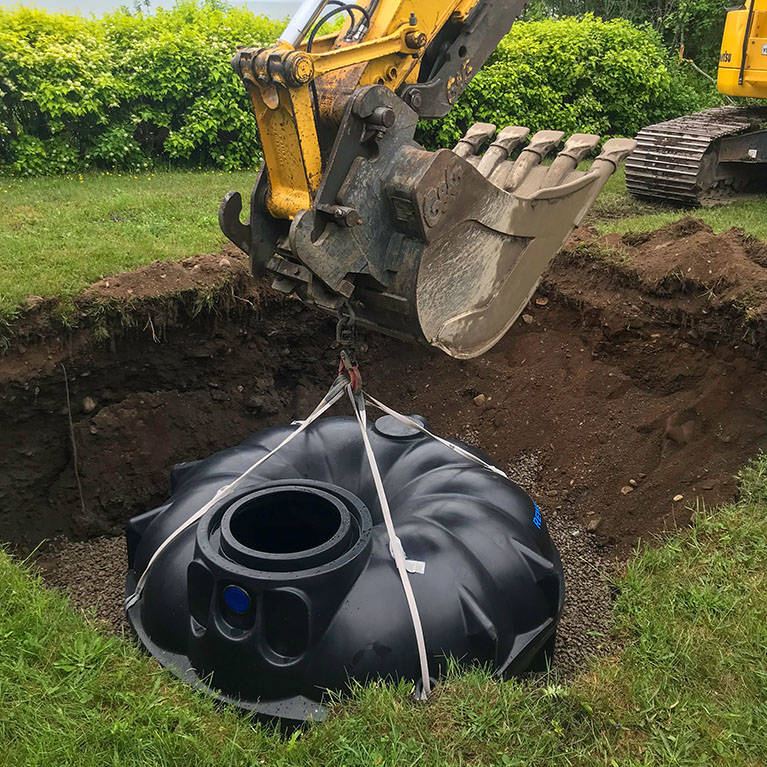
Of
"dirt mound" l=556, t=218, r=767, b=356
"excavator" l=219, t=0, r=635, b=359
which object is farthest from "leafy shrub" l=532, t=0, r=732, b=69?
"excavator" l=219, t=0, r=635, b=359

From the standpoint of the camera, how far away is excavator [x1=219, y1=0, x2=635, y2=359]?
121 inches

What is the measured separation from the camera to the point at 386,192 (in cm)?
317

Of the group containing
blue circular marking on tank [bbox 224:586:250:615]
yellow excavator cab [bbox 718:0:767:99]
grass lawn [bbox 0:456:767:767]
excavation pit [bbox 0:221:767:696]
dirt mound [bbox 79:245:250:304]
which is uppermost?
yellow excavator cab [bbox 718:0:767:99]

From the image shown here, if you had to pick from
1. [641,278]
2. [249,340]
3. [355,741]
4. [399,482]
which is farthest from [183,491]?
[641,278]

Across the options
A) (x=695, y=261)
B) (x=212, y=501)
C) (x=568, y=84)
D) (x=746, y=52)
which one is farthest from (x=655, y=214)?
(x=212, y=501)

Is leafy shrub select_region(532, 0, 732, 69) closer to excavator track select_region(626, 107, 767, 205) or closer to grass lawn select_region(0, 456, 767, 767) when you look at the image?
excavator track select_region(626, 107, 767, 205)

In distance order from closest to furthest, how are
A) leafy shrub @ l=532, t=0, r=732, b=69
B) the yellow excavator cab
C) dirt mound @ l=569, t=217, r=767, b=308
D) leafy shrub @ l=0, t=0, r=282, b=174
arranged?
1. dirt mound @ l=569, t=217, r=767, b=308
2. the yellow excavator cab
3. leafy shrub @ l=0, t=0, r=282, b=174
4. leafy shrub @ l=532, t=0, r=732, b=69

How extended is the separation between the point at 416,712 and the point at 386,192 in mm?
2031

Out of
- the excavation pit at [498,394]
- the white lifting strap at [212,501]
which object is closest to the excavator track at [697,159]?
the excavation pit at [498,394]

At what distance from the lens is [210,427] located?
5.72 metres

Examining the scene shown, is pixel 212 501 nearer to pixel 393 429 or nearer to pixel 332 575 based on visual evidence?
pixel 332 575

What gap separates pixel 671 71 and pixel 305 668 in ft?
43.3

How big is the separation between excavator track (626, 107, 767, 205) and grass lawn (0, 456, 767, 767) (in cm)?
614

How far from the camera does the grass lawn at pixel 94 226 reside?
5.38m
